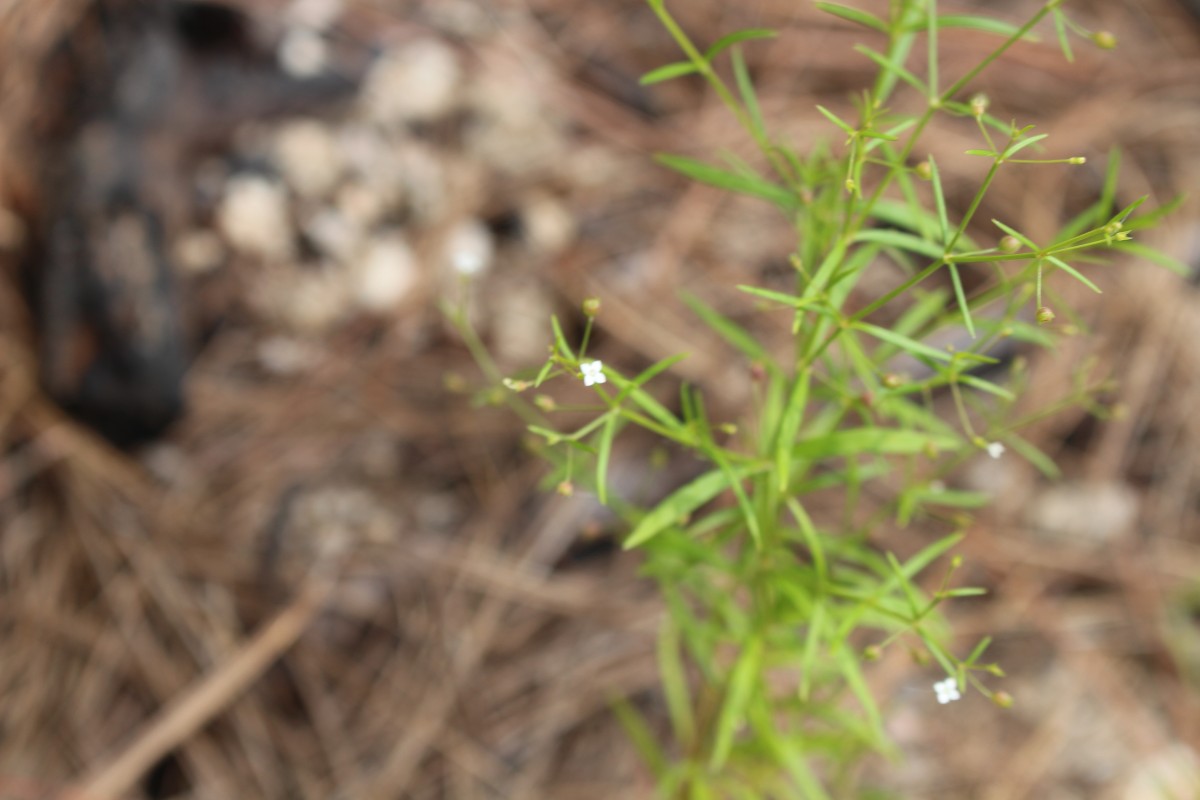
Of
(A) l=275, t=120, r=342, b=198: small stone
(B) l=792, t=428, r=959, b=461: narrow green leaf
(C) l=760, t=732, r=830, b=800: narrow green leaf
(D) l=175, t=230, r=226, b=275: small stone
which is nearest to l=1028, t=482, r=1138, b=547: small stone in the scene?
(C) l=760, t=732, r=830, b=800: narrow green leaf

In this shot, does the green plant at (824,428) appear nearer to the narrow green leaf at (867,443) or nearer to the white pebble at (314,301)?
the narrow green leaf at (867,443)

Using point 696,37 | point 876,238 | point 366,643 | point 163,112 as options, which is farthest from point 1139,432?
point 163,112

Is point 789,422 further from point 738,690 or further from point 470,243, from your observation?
point 470,243

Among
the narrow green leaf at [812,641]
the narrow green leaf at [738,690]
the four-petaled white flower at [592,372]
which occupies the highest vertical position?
the four-petaled white flower at [592,372]

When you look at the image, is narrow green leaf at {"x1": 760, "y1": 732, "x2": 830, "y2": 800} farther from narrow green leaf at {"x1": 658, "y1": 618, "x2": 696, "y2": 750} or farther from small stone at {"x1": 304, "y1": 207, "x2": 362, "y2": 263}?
small stone at {"x1": 304, "y1": 207, "x2": 362, "y2": 263}

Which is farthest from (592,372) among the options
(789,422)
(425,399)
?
(425,399)

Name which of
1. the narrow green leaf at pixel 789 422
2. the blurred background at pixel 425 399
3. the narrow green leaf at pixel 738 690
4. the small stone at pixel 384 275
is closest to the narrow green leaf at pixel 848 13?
the narrow green leaf at pixel 789 422

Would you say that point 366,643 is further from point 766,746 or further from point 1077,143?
point 1077,143
